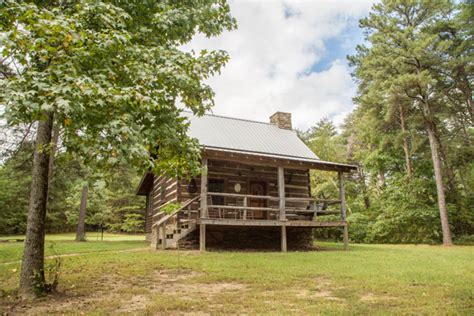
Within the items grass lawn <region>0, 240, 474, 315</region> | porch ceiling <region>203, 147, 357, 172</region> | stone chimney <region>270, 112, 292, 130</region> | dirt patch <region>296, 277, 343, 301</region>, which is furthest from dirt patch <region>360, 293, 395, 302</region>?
stone chimney <region>270, 112, 292, 130</region>

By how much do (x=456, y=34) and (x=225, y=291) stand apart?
71.9 feet

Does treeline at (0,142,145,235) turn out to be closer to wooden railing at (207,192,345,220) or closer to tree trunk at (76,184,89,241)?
tree trunk at (76,184,89,241)

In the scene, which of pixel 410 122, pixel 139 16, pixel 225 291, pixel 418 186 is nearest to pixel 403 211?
pixel 418 186

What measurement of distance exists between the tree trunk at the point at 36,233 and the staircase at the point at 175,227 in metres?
6.00

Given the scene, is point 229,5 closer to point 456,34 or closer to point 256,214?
point 256,214

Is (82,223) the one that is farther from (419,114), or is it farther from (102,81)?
(419,114)

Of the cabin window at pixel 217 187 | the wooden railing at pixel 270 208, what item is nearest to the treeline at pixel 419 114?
the wooden railing at pixel 270 208

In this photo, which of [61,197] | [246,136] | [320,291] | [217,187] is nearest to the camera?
[320,291]

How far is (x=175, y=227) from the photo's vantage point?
44.4ft

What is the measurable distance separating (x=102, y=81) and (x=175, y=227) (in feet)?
32.4

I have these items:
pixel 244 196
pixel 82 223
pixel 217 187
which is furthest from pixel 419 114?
pixel 82 223

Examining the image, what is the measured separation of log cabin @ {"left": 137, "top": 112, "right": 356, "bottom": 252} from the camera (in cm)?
1251

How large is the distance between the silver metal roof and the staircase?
3.17 m

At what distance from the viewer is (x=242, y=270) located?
795 centimetres
